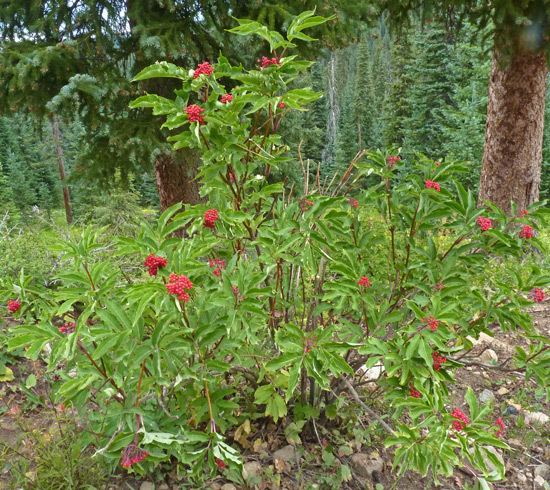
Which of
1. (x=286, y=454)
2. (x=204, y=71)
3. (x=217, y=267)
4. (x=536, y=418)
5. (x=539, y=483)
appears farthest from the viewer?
(x=536, y=418)

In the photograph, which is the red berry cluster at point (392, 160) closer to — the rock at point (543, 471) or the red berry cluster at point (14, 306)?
the red berry cluster at point (14, 306)

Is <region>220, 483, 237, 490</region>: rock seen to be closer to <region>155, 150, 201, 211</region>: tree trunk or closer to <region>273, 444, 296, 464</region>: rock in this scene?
<region>273, 444, 296, 464</region>: rock

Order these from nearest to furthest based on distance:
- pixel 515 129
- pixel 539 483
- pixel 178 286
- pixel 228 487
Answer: pixel 178 286
pixel 228 487
pixel 539 483
pixel 515 129

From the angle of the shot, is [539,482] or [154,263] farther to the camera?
[539,482]

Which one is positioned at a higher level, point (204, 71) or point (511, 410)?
point (204, 71)

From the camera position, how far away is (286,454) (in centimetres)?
A: 260

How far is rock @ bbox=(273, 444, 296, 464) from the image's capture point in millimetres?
2578

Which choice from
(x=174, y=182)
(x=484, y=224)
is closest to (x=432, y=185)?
(x=484, y=224)

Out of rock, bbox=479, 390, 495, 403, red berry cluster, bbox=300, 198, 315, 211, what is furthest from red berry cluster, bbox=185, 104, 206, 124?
rock, bbox=479, 390, 495, 403

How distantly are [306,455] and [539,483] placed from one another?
1.45m

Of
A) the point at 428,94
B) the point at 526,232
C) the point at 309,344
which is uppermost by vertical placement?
the point at 428,94

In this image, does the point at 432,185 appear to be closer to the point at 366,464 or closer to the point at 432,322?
the point at 432,322

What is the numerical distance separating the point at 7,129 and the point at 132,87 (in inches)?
1720

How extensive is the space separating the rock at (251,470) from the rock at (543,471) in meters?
1.75
